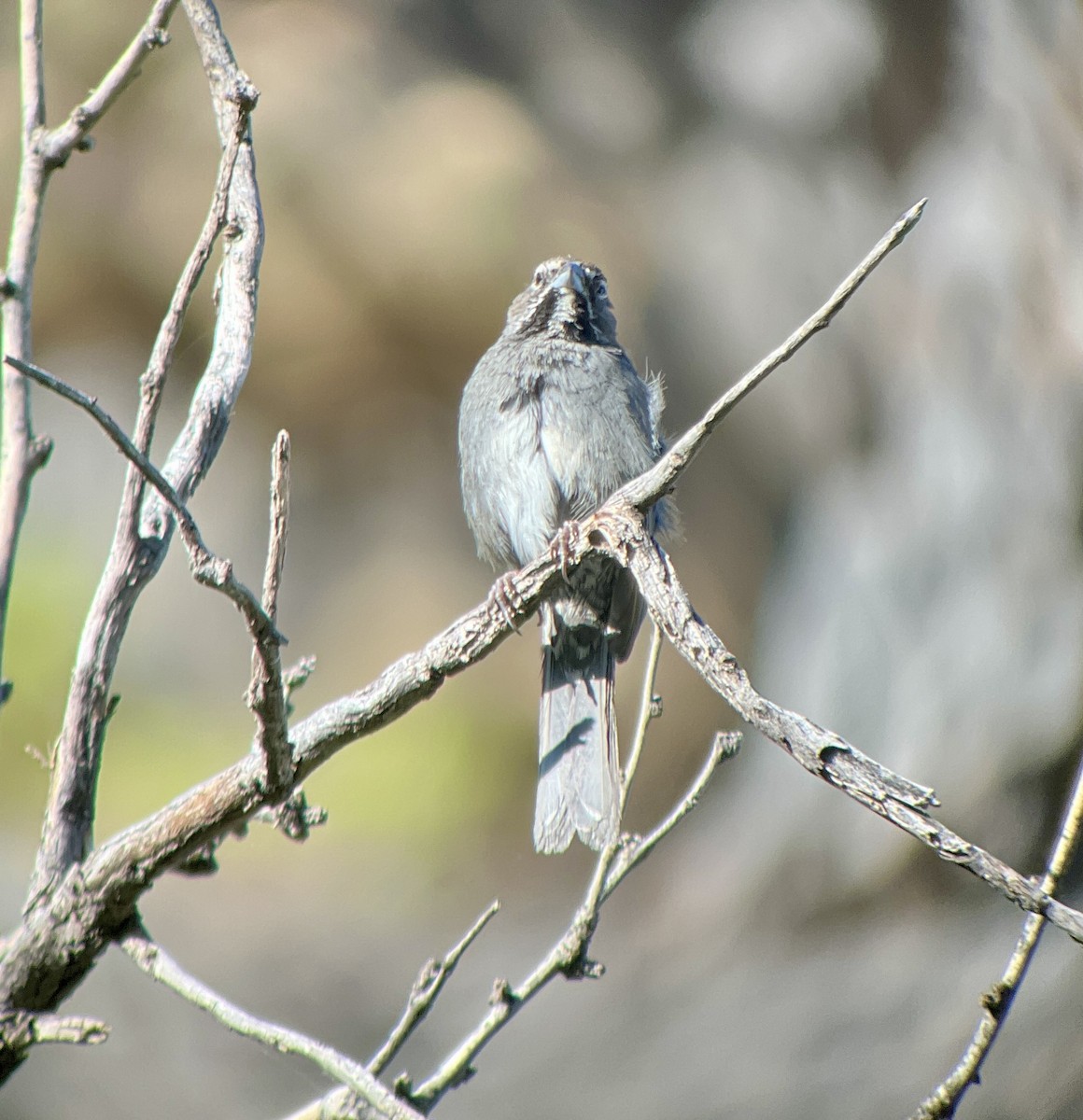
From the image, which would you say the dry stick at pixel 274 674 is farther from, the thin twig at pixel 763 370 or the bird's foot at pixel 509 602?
the thin twig at pixel 763 370

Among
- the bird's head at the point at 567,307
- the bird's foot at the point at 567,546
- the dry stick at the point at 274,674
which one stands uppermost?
the bird's head at the point at 567,307

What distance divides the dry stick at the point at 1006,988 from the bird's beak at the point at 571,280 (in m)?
2.55

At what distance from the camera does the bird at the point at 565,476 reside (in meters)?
3.33

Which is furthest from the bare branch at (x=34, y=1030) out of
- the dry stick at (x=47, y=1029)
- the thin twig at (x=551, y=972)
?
the thin twig at (x=551, y=972)

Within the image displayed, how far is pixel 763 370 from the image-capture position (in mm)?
1489

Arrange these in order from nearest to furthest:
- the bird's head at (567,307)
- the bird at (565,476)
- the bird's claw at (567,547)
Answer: the bird's claw at (567,547)
the bird at (565,476)
the bird's head at (567,307)

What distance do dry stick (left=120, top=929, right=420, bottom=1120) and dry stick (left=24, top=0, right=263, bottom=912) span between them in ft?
0.87

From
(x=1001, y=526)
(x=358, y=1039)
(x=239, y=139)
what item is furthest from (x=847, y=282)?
(x=358, y=1039)

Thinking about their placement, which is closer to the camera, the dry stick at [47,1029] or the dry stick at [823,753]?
the dry stick at [823,753]

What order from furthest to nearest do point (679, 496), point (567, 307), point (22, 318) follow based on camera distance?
1. point (679, 496)
2. point (567, 307)
3. point (22, 318)

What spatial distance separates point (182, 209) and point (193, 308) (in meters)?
0.69

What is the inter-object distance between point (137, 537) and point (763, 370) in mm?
1152

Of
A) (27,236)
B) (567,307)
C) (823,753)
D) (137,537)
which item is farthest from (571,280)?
(823,753)

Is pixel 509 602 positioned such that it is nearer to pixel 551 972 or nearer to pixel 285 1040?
pixel 551 972
